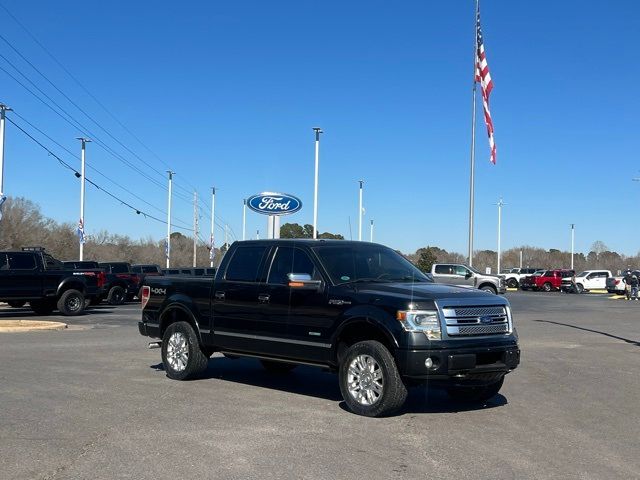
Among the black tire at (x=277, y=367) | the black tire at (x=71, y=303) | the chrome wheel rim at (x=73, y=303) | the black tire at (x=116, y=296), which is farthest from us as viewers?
the black tire at (x=116, y=296)

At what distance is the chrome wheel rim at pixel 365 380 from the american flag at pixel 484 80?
20.0 meters

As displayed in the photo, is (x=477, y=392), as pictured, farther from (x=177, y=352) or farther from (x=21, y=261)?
(x=21, y=261)

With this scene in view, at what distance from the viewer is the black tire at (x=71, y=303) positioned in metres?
24.1

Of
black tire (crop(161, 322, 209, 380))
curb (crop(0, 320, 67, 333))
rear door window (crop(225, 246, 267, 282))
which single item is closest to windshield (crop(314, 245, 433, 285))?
rear door window (crop(225, 246, 267, 282))

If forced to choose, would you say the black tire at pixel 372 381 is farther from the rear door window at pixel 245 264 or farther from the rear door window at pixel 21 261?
the rear door window at pixel 21 261

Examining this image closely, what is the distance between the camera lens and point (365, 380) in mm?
8578

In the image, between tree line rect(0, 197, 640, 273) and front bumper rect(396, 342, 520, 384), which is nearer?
front bumper rect(396, 342, 520, 384)

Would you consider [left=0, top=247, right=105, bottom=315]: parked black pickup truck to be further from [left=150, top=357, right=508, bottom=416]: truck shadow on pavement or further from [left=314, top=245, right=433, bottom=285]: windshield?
[left=314, top=245, right=433, bottom=285]: windshield

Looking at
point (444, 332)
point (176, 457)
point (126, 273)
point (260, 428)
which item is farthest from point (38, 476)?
point (126, 273)

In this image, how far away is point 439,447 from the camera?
7.12 meters

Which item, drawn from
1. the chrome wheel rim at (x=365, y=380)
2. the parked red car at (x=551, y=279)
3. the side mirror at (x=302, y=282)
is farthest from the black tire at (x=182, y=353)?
the parked red car at (x=551, y=279)

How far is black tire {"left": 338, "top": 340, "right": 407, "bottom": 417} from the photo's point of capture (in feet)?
27.2

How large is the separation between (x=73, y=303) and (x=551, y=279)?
4282 centimetres

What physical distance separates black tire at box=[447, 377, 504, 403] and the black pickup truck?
1cm
